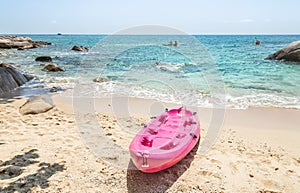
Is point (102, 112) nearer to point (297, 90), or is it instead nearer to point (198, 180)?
point (198, 180)

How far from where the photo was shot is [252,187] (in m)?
3.62

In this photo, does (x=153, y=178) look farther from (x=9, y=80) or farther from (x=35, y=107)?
(x=9, y=80)

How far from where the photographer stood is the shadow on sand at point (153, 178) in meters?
3.55

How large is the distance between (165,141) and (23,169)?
2.30 meters

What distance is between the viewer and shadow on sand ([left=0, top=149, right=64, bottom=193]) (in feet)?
11.0

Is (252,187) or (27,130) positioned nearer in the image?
(252,187)

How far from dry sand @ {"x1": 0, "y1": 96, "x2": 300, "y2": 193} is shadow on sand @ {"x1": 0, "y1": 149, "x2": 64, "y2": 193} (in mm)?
12

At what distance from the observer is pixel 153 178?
377cm

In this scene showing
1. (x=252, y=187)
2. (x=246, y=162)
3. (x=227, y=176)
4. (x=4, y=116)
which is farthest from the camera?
(x=4, y=116)

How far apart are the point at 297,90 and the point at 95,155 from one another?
28.6ft

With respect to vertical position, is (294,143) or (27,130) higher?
(27,130)

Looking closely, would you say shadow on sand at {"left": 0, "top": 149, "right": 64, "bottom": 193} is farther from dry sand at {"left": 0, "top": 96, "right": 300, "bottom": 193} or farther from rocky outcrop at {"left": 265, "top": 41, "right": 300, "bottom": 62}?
rocky outcrop at {"left": 265, "top": 41, "right": 300, "bottom": 62}

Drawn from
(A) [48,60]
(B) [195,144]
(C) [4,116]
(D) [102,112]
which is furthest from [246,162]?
(A) [48,60]

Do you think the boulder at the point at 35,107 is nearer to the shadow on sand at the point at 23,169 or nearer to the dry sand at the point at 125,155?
the dry sand at the point at 125,155
